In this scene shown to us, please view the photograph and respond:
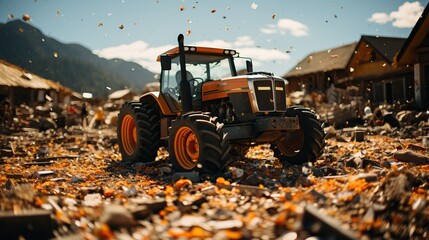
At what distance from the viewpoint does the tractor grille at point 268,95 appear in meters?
6.26

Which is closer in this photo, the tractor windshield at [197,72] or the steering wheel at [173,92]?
the tractor windshield at [197,72]

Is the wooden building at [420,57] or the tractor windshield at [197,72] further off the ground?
the wooden building at [420,57]

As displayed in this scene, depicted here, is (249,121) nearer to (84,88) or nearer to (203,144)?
(203,144)

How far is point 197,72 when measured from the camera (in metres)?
7.39

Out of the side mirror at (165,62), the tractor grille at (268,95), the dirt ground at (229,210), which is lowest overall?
the dirt ground at (229,210)

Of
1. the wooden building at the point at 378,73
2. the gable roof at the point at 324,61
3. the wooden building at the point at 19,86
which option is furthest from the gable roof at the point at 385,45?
the wooden building at the point at 19,86

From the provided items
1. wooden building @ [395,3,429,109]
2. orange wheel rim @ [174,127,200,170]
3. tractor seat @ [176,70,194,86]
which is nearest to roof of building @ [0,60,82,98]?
tractor seat @ [176,70,194,86]

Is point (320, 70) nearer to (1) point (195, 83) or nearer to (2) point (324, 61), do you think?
(2) point (324, 61)

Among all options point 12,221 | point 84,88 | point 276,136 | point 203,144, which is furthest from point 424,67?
point 84,88

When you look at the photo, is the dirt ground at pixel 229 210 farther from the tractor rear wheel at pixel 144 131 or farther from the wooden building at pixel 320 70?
the wooden building at pixel 320 70

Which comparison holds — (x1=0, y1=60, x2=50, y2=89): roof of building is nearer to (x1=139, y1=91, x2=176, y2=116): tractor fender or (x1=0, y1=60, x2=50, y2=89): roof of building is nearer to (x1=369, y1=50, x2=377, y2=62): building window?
(x1=139, y1=91, x2=176, y2=116): tractor fender

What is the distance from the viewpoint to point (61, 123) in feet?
70.1

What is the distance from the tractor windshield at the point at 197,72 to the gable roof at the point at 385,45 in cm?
2215

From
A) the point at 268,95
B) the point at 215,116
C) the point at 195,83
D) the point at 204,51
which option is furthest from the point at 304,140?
the point at 204,51
